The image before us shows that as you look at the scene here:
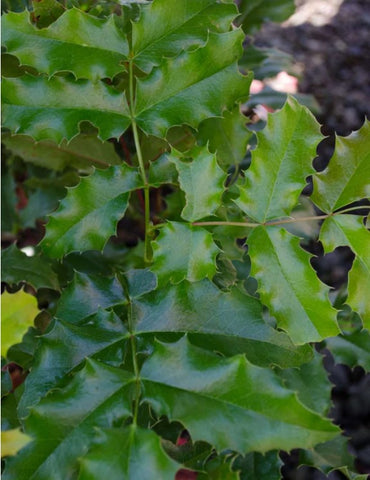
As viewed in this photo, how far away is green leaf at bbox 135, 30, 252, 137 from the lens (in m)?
0.78

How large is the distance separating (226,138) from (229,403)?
1.50 ft

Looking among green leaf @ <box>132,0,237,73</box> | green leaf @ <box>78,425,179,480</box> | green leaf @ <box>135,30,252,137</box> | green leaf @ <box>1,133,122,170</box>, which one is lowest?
green leaf @ <box>1,133,122,170</box>

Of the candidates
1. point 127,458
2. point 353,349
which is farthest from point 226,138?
point 127,458

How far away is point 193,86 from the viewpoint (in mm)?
788

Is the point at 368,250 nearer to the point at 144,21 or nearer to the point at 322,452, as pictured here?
the point at 144,21

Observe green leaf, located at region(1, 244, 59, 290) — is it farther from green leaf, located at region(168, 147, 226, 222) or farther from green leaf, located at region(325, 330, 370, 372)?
green leaf, located at region(325, 330, 370, 372)

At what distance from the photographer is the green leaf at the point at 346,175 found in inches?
28.7

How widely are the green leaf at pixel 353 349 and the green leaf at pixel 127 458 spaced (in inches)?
21.5

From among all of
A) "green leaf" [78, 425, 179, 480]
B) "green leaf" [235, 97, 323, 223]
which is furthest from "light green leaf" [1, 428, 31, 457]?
"green leaf" [235, 97, 323, 223]

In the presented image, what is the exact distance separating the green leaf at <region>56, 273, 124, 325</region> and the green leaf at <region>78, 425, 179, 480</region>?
0.69ft

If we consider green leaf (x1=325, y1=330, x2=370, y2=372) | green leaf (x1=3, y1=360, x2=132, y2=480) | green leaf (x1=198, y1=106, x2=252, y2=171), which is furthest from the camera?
green leaf (x1=325, y1=330, x2=370, y2=372)

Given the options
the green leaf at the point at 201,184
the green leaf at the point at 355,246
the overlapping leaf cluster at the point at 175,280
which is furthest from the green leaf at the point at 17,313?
the green leaf at the point at 355,246

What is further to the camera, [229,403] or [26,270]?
[26,270]

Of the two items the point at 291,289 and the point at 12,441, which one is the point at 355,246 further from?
the point at 12,441
